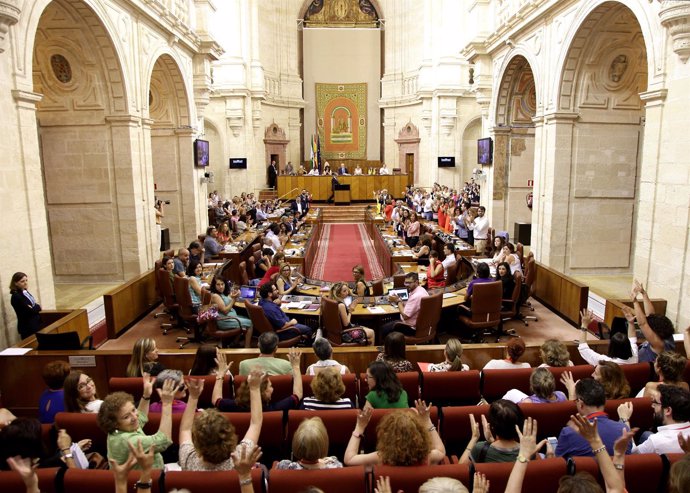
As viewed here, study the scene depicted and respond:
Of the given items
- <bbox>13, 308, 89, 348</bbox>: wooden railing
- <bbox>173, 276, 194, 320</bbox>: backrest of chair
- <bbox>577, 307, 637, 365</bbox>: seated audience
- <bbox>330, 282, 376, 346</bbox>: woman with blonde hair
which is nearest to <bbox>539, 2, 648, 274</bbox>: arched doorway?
<bbox>330, 282, 376, 346</bbox>: woman with blonde hair

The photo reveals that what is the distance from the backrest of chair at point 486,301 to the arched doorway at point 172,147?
8.85m

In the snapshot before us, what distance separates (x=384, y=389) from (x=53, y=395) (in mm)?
2586

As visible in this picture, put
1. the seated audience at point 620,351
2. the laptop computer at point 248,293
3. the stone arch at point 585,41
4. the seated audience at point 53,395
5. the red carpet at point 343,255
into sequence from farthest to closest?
1. the red carpet at point 343,255
2. the laptop computer at point 248,293
3. the stone arch at point 585,41
4. the seated audience at point 620,351
5. the seated audience at point 53,395

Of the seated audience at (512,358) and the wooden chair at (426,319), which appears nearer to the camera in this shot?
the seated audience at (512,358)

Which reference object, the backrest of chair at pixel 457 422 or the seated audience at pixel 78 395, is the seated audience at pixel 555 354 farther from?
the seated audience at pixel 78 395

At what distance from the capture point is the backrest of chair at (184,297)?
7.65 m

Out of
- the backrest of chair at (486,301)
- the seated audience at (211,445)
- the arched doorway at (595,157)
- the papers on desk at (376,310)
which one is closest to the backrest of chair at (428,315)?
the papers on desk at (376,310)

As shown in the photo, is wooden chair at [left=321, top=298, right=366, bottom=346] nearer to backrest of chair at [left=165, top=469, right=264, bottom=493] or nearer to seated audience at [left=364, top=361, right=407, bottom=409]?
seated audience at [left=364, top=361, right=407, bottom=409]

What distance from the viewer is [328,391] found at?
3.75m

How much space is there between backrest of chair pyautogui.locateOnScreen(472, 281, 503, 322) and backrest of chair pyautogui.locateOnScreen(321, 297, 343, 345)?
2.02m

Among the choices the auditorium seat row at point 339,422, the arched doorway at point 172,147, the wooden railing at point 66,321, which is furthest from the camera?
the arched doorway at point 172,147

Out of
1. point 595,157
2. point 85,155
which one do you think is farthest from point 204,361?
point 595,157

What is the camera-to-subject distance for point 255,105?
2331 cm

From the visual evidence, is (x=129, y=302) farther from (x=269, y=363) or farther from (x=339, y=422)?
(x=339, y=422)
